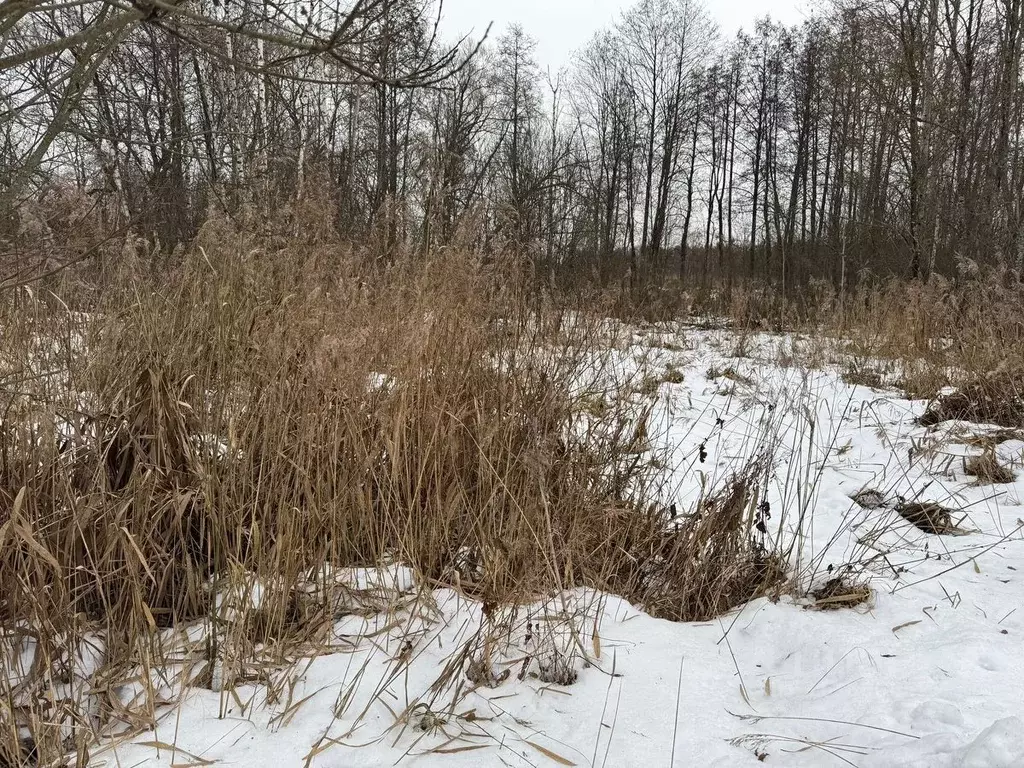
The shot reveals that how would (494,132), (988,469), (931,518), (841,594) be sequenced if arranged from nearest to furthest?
(841,594), (931,518), (988,469), (494,132)

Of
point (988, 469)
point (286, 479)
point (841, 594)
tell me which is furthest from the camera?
point (988, 469)

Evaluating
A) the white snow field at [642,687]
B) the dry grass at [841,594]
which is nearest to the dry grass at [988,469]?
the white snow field at [642,687]

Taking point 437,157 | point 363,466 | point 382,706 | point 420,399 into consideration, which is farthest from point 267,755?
point 437,157

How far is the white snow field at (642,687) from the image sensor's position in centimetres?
125

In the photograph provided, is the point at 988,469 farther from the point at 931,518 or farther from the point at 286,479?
the point at 286,479

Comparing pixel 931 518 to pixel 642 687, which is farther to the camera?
pixel 931 518

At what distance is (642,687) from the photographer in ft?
4.88

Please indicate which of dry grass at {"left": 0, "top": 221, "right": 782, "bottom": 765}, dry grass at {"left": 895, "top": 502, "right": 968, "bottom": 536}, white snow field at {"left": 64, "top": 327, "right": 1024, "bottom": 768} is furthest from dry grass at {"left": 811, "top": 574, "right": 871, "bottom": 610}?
dry grass at {"left": 895, "top": 502, "right": 968, "bottom": 536}

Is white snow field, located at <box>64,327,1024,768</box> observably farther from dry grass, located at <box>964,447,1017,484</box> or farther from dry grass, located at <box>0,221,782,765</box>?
dry grass, located at <box>964,447,1017,484</box>

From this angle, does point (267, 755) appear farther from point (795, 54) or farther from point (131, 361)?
point (795, 54)

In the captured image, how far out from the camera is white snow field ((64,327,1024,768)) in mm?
1245

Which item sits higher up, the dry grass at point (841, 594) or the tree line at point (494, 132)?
the tree line at point (494, 132)

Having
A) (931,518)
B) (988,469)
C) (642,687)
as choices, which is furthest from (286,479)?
(988,469)

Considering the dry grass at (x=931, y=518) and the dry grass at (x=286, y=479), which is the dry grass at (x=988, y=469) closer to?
the dry grass at (x=931, y=518)
